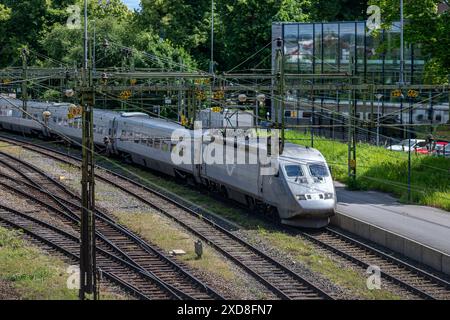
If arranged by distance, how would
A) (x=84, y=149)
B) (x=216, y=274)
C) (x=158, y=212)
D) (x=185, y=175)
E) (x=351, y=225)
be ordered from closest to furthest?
(x=84, y=149) < (x=216, y=274) < (x=351, y=225) < (x=158, y=212) < (x=185, y=175)

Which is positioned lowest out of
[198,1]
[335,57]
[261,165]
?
[261,165]

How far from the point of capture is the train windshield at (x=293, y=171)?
28359mm

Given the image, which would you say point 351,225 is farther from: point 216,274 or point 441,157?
point 441,157

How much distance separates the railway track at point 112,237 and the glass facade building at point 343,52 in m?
22.1

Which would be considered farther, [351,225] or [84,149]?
[351,225]

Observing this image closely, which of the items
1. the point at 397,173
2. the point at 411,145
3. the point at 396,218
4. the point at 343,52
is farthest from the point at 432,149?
the point at 396,218

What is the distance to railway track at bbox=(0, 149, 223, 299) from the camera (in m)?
22.1

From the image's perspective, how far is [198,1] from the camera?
71.9 meters

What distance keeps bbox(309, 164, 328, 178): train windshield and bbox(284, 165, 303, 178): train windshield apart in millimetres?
439

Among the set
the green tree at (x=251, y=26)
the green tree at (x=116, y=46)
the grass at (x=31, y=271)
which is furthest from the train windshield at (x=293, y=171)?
the green tree at (x=251, y=26)

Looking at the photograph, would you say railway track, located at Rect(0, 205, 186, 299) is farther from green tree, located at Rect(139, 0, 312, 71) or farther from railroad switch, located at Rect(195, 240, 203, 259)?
green tree, located at Rect(139, 0, 312, 71)

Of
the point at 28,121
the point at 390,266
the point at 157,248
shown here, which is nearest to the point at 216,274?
the point at 157,248

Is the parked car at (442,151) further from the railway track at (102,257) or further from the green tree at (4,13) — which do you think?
the green tree at (4,13)

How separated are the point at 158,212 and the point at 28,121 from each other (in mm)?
24316
